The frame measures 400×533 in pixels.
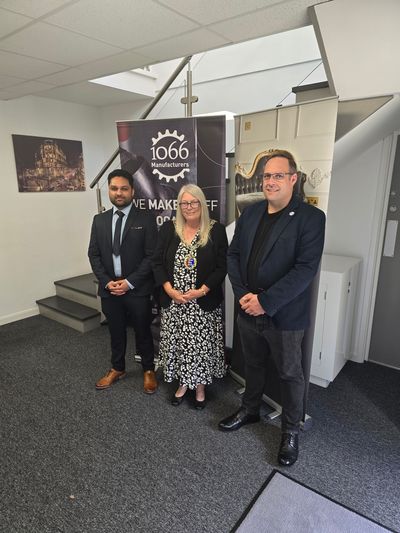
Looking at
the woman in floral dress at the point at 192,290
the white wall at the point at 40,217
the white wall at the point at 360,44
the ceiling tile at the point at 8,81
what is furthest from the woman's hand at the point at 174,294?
the white wall at the point at 40,217

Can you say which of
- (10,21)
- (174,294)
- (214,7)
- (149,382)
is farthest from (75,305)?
(214,7)

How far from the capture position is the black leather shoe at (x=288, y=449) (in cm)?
192

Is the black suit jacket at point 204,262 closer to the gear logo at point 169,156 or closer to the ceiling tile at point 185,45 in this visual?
the gear logo at point 169,156

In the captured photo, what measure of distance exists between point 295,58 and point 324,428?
310 cm

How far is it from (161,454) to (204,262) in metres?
1.19

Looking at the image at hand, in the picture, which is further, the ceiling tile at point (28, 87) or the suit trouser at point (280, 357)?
the ceiling tile at point (28, 87)

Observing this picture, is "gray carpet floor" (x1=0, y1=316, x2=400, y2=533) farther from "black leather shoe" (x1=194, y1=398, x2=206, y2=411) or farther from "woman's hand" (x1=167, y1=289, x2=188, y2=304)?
"woman's hand" (x1=167, y1=289, x2=188, y2=304)

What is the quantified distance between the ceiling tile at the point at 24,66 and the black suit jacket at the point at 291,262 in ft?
6.79

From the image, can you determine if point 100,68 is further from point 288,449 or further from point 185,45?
point 288,449

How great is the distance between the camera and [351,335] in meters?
3.03

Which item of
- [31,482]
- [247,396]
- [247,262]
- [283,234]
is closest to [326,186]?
[283,234]

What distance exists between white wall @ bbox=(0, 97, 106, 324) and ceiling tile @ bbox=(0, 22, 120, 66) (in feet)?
5.55

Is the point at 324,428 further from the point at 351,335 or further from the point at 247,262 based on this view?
the point at 247,262

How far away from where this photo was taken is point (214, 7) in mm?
1735
